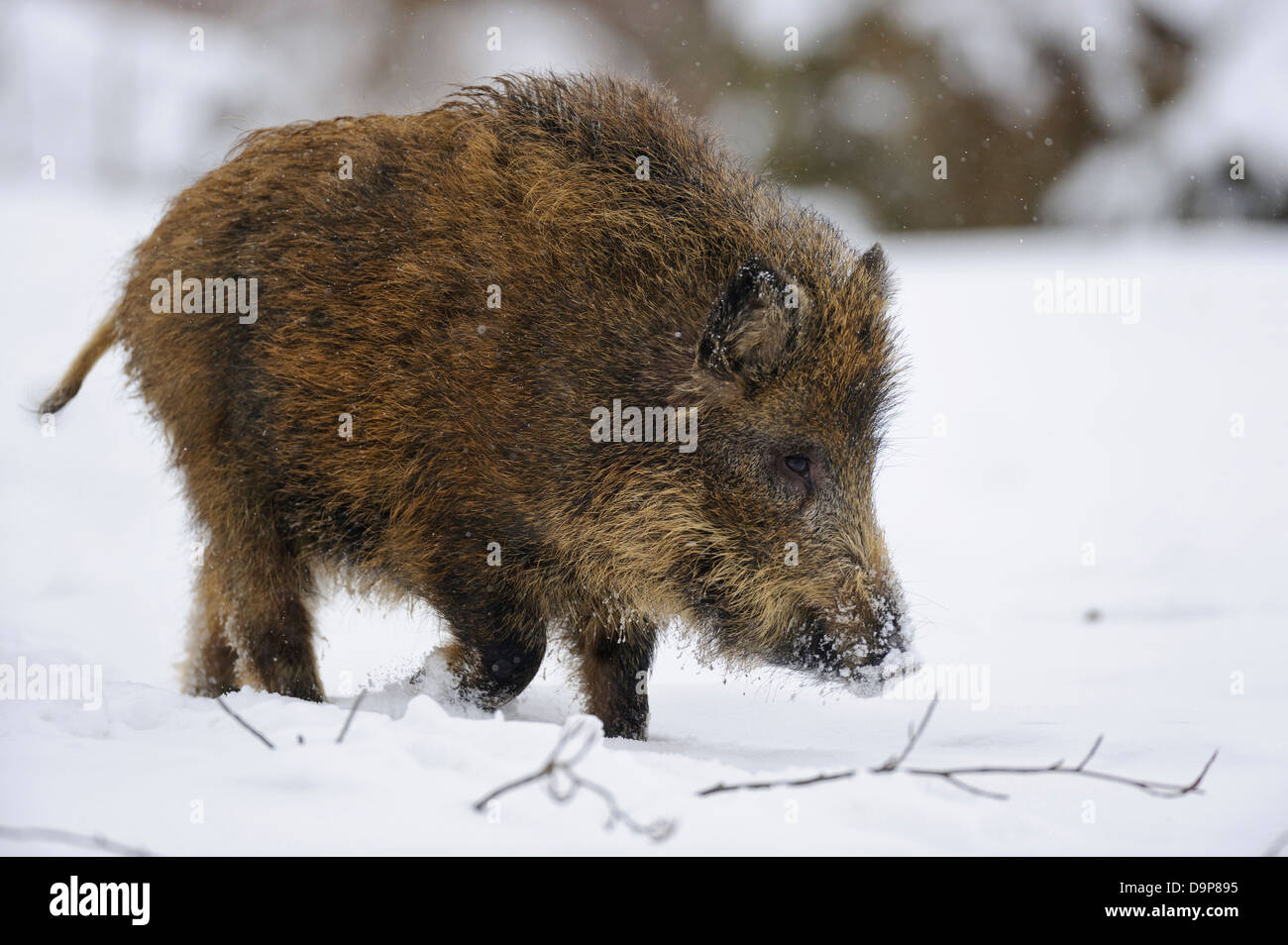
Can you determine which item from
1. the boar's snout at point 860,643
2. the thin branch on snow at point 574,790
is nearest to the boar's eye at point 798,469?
the boar's snout at point 860,643

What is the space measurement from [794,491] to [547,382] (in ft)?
2.95

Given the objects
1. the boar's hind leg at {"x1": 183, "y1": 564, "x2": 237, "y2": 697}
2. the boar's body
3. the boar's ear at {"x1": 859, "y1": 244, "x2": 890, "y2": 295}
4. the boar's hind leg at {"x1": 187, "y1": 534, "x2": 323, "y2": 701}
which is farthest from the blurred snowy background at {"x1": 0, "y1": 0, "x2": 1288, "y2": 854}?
the boar's ear at {"x1": 859, "y1": 244, "x2": 890, "y2": 295}

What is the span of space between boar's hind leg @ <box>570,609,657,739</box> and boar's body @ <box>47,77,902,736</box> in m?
0.01

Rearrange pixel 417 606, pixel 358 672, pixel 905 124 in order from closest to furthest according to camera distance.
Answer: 1. pixel 417 606
2. pixel 358 672
3. pixel 905 124

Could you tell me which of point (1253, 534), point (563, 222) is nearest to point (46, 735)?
point (563, 222)

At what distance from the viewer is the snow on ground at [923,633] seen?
2.88m

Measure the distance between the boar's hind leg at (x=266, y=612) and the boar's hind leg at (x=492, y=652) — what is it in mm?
901

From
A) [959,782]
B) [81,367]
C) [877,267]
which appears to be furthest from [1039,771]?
[81,367]

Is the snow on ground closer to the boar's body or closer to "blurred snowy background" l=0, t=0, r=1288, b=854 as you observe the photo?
"blurred snowy background" l=0, t=0, r=1288, b=854

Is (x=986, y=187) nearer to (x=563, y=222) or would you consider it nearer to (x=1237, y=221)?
(x=1237, y=221)

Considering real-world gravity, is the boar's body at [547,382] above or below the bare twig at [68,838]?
above

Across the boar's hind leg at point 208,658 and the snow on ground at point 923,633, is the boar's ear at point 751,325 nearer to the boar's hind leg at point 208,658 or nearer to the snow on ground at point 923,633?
the snow on ground at point 923,633

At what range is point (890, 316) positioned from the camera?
184 inches

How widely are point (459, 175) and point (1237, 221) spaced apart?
1394cm
